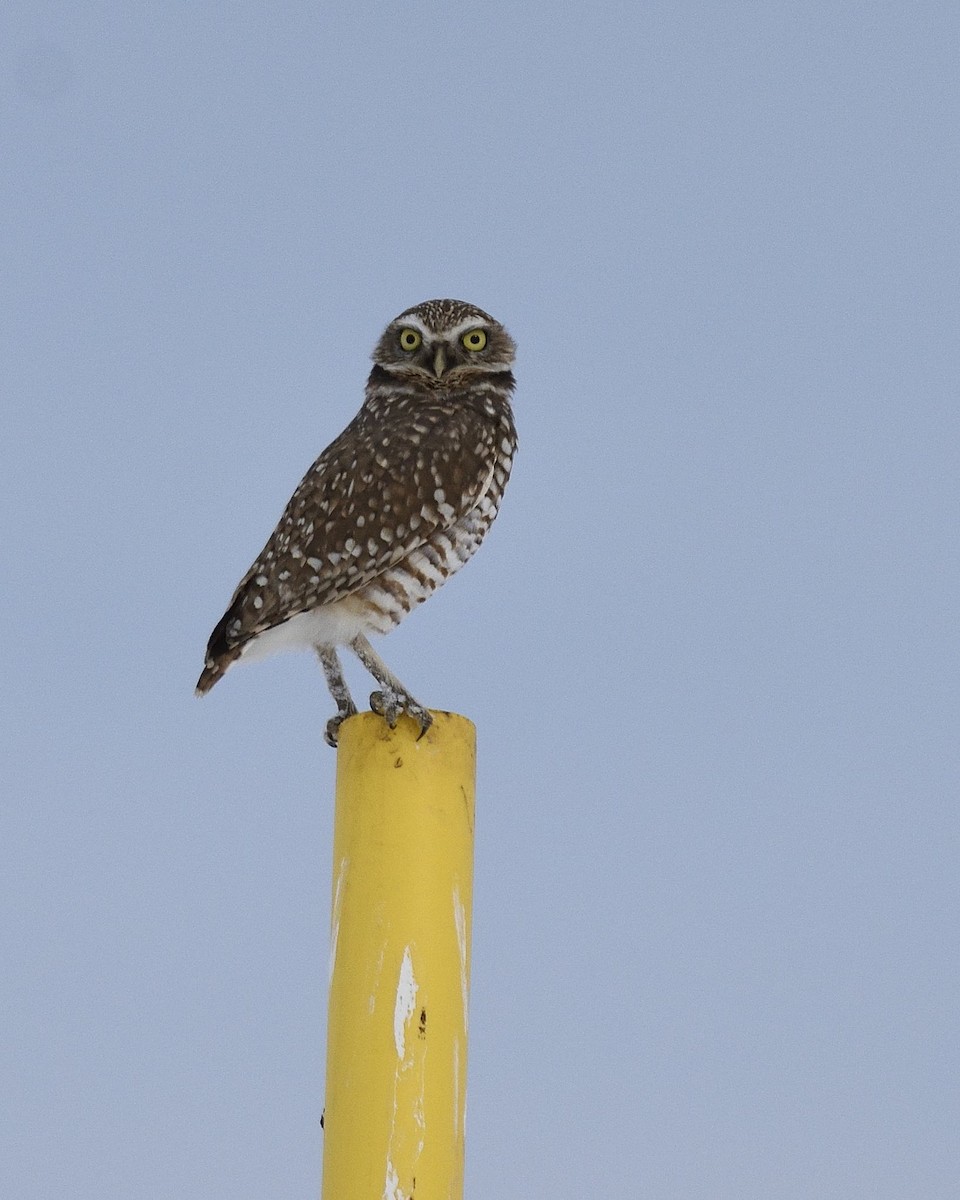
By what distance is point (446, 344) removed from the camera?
7.53m

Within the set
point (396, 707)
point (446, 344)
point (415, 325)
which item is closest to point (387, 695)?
point (396, 707)

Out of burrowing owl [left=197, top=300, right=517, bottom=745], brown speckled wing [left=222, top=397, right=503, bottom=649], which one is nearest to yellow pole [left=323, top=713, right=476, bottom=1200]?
burrowing owl [left=197, top=300, right=517, bottom=745]

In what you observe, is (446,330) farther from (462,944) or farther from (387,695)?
(462,944)

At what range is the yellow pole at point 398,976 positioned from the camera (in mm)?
4566

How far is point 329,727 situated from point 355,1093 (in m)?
2.20

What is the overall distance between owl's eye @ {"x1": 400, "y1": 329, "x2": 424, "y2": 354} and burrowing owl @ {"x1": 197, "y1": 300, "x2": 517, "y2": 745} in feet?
1.65

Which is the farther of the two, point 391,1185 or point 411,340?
point 411,340

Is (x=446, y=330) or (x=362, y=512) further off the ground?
(x=446, y=330)

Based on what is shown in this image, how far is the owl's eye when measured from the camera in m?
7.61

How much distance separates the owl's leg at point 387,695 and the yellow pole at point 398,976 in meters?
0.16

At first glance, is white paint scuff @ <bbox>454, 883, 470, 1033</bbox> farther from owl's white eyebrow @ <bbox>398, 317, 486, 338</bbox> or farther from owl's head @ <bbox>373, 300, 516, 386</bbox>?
owl's white eyebrow @ <bbox>398, 317, 486, 338</bbox>

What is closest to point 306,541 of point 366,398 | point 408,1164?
point 366,398

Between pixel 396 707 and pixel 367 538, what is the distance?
142 cm

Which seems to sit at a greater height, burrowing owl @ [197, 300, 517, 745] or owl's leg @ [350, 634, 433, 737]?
burrowing owl @ [197, 300, 517, 745]
